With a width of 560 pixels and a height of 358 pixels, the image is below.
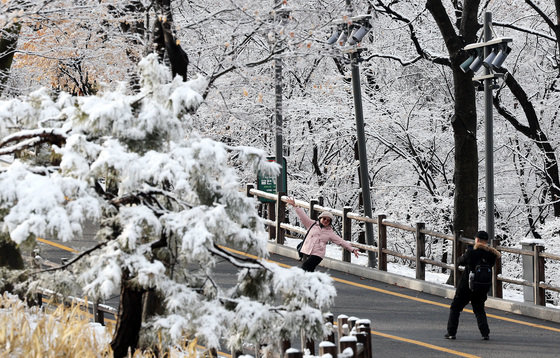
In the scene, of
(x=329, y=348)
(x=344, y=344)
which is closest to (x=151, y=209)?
(x=329, y=348)

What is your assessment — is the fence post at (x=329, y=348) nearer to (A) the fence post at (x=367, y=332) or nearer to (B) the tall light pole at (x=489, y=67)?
(A) the fence post at (x=367, y=332)

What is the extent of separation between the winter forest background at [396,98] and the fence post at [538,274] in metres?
2.91

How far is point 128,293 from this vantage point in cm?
743

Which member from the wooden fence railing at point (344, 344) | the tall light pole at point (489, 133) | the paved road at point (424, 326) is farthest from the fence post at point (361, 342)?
the tall light pole at point (489, 133)

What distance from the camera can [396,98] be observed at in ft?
92.2

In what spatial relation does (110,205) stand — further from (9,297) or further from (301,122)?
(301,122)

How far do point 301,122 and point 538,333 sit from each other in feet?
58.0

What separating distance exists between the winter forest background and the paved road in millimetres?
3054

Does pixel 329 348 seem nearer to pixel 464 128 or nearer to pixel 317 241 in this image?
pixel 317 241

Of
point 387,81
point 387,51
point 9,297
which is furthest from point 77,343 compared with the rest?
point 387,81

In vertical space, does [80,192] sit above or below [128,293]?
above

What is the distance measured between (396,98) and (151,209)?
2212 centimetres

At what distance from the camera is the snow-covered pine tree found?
6238 mm

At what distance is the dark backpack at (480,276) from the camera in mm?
12719
